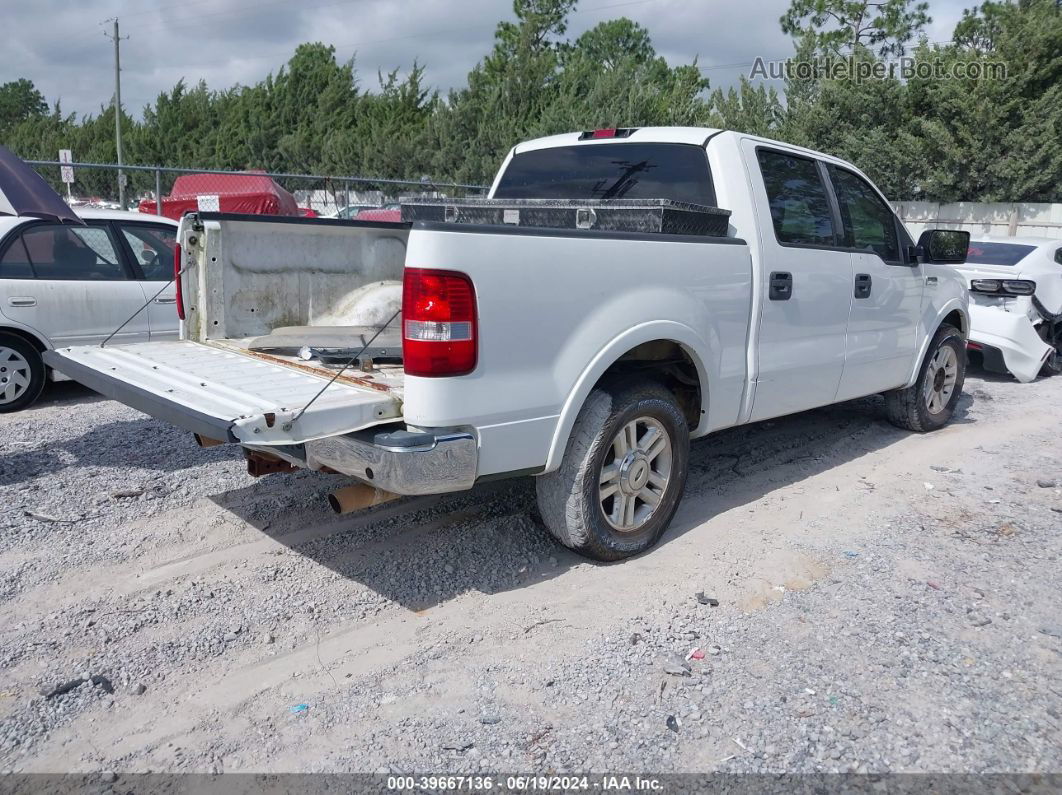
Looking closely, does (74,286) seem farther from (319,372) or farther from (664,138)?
(664,138)

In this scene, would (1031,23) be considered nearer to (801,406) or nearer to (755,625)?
(801,406)

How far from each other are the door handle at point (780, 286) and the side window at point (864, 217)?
0.86m

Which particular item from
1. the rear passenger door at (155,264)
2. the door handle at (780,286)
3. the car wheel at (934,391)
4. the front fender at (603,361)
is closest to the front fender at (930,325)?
the car wheel at (934,391)

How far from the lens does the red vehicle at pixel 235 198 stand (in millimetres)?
20453

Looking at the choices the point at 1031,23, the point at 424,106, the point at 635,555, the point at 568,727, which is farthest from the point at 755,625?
the point at 424,106

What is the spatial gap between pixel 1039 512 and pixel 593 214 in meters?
3.24

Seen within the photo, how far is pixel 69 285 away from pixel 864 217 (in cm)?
632

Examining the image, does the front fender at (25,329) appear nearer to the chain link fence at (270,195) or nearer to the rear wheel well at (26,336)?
the rear wheel well at (26,336)

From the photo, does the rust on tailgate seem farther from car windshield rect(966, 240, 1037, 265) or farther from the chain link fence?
the chain link fence

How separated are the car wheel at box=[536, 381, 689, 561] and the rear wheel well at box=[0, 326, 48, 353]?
5315 mm

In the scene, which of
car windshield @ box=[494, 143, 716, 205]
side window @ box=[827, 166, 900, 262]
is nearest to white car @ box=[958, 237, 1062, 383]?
side window @ box=[827, 166, 900, 262]

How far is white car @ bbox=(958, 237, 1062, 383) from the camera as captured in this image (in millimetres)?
9500

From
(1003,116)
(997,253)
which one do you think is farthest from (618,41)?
(997,253)

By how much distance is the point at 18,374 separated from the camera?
7289mm
